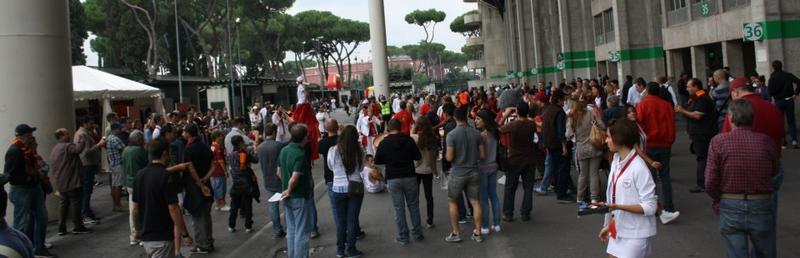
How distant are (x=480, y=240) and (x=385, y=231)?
151 cm

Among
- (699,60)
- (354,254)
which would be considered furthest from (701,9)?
(354,254)

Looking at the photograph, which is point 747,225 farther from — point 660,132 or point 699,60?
point 699,60

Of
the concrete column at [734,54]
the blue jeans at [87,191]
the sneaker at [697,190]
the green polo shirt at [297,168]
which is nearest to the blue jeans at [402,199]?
the green polo shirt at [297,168]

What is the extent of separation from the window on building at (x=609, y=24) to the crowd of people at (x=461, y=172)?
24.1 metres

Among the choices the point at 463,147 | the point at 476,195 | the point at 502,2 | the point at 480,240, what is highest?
the point at 502,2

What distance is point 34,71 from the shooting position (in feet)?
36.2

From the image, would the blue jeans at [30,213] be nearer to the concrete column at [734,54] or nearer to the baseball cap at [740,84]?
the baseball cap at [740,84]

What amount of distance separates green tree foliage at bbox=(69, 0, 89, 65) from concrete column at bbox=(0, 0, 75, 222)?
46.5 metres

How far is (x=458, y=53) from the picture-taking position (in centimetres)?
18688

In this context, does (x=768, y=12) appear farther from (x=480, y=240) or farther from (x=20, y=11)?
(x=20, y=11)

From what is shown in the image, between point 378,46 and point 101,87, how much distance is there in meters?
17.5

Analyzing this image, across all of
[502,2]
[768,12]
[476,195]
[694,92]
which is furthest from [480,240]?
[502,2]

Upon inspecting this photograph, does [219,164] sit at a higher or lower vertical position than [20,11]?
lower

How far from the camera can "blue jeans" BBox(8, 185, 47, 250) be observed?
8.74 metres
